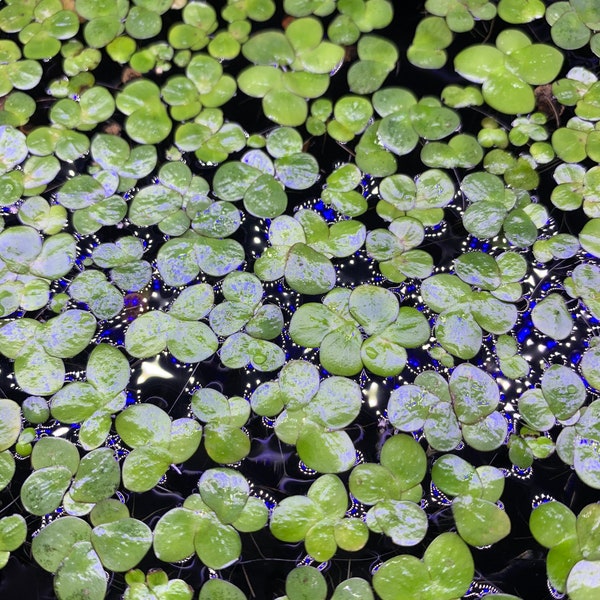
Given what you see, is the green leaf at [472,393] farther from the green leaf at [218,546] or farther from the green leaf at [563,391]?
the green leaf at [218,546]

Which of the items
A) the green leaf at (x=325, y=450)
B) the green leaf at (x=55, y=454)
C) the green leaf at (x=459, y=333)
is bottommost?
the green leaf at (x=55, y=454)

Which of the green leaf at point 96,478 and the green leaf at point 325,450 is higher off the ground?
the green leaf at point 325,450

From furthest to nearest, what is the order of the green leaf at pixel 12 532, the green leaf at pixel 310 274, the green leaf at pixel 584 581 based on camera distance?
the green leaf at pixel 310 274, the green leaf at pixel 12 532, the green leaf at pixel 584 581

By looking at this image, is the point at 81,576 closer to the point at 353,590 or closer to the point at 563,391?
the point at 353,590

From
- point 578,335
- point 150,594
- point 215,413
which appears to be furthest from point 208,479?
point 578,335

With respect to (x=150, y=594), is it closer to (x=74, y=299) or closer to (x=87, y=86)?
(x=74, y=299)

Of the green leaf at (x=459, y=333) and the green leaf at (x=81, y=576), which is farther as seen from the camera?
the green leaf at (x=459, y=333)

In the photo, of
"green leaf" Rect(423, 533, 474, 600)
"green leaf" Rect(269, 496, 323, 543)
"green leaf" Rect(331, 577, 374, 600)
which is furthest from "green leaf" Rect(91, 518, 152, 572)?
"green leaf" Rect(423, 533, 474, 600)

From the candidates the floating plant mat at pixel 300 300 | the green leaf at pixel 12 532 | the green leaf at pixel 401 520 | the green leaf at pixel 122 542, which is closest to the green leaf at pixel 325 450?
the floating plant mat at pixel 300 300

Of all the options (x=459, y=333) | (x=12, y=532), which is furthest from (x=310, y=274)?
(x=12, y=532)

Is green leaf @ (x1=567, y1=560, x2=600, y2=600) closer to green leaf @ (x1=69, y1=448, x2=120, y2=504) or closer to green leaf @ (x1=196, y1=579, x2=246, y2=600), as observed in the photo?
green leaf @ (x1=196, y1=579, x2=246, y2=600)
